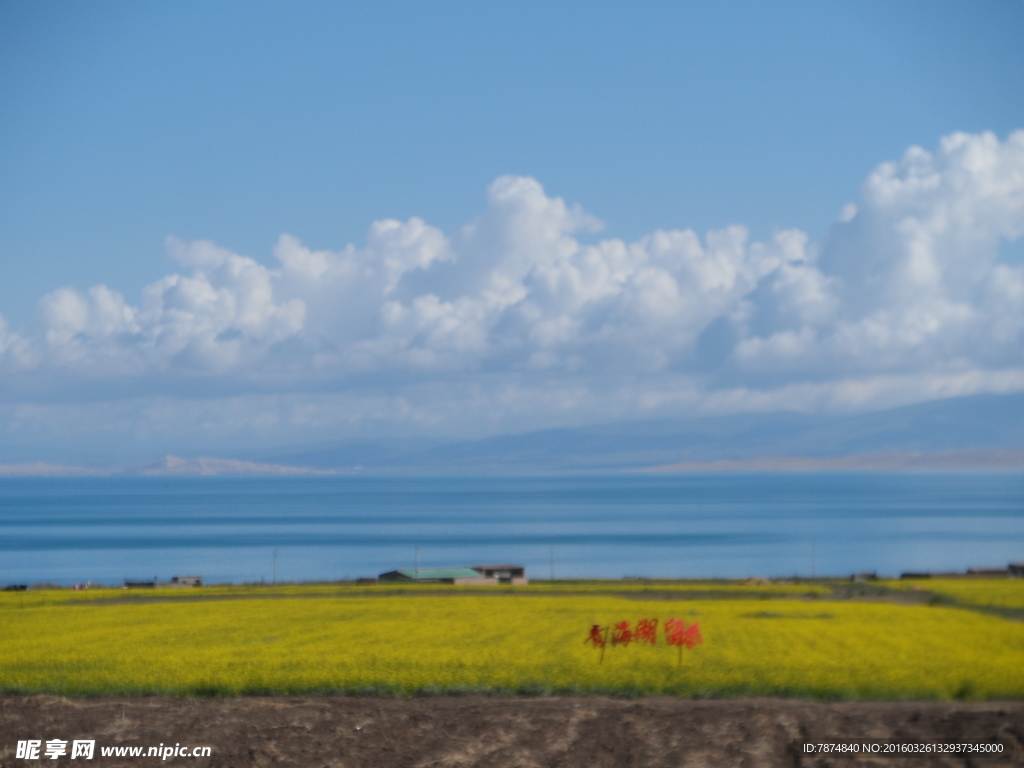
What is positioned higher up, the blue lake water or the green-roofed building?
the blue lake water

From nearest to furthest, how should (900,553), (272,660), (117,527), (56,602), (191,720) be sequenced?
(191,720), (272,660), (56,602), (900,553), (117,527)

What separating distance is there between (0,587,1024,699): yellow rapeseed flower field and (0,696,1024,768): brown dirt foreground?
0.93 meters

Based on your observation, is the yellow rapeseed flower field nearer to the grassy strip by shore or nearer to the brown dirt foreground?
the brown dirt foreground

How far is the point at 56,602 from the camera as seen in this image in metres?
35.0

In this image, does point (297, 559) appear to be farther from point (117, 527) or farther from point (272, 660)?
point (272, 660)

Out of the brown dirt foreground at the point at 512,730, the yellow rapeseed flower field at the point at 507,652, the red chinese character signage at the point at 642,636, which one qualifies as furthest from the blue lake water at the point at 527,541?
the brown dirt foreground at the point at 512,730

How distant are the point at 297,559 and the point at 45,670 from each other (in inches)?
3170

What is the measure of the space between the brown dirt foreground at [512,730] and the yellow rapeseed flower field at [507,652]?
3.06ft

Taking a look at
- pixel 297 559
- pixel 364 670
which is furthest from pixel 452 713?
pixel 297 559

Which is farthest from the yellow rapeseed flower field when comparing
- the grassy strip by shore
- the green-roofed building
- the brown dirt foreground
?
the green-roofed building

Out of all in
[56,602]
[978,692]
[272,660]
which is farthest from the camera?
[56,602]

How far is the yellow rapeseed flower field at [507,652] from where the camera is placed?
17.2m

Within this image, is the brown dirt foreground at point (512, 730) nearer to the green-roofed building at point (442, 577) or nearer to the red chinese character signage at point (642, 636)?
the red chinese character signage at point (642, 636)

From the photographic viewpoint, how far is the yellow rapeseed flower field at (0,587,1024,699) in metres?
17.2
